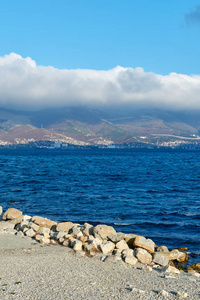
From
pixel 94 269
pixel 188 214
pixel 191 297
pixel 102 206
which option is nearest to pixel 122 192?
pixel 102 206

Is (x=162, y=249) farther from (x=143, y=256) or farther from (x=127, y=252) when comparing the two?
(x=127, y=252)

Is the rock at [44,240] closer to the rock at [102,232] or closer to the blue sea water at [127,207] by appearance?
the rock at [102,232]

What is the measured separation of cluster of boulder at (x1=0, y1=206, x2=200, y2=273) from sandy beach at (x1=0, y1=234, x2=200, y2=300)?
85cm

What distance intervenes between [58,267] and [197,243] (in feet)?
43.3

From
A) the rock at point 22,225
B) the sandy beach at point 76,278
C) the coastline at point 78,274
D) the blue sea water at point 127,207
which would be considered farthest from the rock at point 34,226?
the blue sea water at point 127,207

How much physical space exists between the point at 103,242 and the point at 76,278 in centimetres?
687

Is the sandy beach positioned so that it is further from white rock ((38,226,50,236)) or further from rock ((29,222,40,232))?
rock ((29,222,40,232))

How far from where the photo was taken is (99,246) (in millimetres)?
21406

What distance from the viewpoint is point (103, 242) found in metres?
22.4

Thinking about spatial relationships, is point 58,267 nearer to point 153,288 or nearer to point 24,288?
point 24,288

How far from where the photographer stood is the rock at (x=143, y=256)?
19859 millimetres

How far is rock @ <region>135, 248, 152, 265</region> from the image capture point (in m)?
19.9

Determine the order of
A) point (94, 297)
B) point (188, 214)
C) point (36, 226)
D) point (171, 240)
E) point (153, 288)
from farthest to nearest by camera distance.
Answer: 1. point (188, 214)
2. point (171, 240)
3. point (36, 226)
4. point (153, 288)
5. point (94, 297)

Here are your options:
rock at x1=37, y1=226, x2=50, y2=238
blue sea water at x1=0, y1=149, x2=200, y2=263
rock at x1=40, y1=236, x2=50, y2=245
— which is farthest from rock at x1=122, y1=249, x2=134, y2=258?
rock at x1=37, y1=226, x2=50, y2=238
